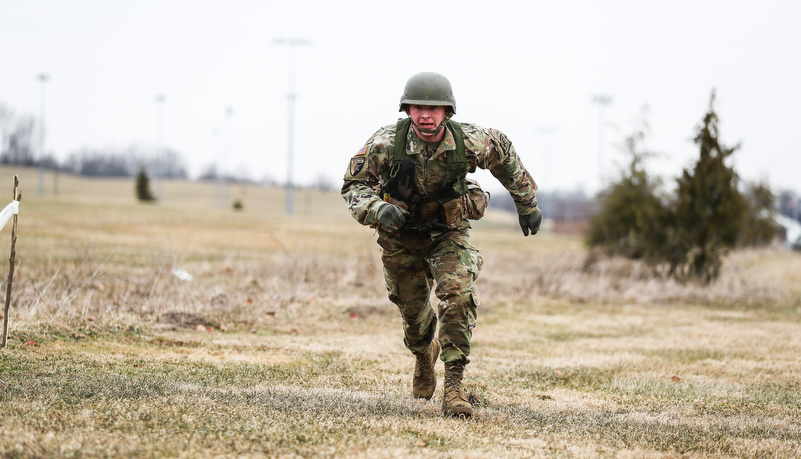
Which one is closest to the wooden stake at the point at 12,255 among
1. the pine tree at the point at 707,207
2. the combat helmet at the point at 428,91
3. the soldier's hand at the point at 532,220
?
the combat helmet at the point at 428,91

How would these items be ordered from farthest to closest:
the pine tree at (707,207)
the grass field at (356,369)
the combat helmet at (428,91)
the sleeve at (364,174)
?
the pine tree at (707,207), the combat helmet at (428,91), the sleeve at (364,174), the grass field at (356,369)

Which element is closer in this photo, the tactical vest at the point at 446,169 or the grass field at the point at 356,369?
the grass field at the point at 356,369

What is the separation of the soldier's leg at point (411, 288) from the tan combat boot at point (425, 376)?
6cm

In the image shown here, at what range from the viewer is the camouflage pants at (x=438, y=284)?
488 centimetres

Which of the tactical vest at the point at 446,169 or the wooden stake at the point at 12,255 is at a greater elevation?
the tactical vest at the point at 446,169

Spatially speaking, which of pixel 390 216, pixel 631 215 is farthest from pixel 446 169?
pixel 631 215

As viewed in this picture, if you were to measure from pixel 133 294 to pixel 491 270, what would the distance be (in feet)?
29.0

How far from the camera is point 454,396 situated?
477 centimetres

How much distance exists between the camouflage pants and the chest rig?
0.26 m

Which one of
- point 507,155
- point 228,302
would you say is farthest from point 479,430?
point 228,302

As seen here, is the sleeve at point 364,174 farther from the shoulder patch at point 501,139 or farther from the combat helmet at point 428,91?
the shoulder patch at point 501,139

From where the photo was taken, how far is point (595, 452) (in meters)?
4.02

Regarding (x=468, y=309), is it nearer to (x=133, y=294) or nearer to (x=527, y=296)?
(x=133, y=294)

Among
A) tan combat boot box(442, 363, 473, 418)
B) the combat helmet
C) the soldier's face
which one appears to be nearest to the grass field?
tan combat boot box(442, 363, 473, 418)
